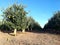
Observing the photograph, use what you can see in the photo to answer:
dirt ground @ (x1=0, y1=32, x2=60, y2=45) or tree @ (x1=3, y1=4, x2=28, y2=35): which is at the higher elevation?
tree @ (x1=3, y1=4, x2=28, y2=35)

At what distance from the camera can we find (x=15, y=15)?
116ft

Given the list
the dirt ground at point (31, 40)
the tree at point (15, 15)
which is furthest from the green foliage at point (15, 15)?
the dirt ground at point (31, 40)

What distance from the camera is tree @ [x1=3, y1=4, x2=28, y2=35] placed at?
35500 millimetres

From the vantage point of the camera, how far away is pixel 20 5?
3594 cm

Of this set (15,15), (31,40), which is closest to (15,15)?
(15,15)

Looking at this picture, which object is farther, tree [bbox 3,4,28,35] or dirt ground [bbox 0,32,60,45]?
tree [bbox 3,4,28,35]

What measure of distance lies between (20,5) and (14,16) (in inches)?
110

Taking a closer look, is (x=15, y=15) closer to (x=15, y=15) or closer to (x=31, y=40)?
(x=15, y=15)

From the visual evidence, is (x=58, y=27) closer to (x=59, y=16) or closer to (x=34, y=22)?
(x=59, y=16)

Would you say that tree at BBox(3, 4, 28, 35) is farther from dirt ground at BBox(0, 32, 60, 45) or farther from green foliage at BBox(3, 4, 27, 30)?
dirt ground at BBox(0, 32, 60, 45)

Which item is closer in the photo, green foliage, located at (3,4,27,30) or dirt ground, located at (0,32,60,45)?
dirt ground, located at (0,32,60,45)

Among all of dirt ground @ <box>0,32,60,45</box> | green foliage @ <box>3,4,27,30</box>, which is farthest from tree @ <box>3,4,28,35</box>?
dirt ground @ <box>0,32,60,45</box>

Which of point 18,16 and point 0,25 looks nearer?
point 18,16

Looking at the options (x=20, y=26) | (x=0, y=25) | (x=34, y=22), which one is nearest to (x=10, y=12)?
(x=20, y=26)
